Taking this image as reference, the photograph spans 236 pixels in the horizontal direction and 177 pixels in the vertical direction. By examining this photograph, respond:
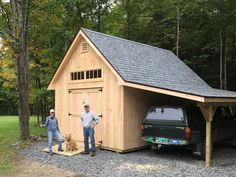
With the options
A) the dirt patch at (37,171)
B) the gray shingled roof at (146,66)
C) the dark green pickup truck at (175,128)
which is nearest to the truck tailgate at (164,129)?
the dark green pickup truck at (175,128)

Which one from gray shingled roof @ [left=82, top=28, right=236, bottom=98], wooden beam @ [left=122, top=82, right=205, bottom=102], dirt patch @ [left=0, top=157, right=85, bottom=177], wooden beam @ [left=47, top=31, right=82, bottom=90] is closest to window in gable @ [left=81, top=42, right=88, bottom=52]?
wooden beam @ [left=47, top=31, right=82, bottom=90]

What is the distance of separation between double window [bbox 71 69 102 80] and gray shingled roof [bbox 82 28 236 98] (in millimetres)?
1000

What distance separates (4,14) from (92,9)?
7.80 meters

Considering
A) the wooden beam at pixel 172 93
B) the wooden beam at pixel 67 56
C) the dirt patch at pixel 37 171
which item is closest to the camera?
the dirt patch at pixel 37 171

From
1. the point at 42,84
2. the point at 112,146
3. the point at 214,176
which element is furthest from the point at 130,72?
the point at 42,84

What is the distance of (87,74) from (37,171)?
5.58 m

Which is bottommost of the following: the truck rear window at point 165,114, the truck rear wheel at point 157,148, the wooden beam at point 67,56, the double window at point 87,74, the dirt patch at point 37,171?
the dirt patch at point 37,171

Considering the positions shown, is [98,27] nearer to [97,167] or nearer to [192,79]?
[192,79]

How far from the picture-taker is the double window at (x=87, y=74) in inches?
551

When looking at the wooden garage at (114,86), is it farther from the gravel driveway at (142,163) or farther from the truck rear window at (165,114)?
the gravel driveway at (142,163)

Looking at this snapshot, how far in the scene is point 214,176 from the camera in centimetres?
920

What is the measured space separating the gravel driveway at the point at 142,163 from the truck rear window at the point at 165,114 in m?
1.50

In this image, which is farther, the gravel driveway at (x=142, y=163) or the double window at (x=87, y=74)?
the double window at (x=87, y=74)

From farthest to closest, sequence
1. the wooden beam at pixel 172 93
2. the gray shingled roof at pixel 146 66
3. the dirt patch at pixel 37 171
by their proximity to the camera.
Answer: the gray shingled roof at pixel 146 66, the wooden beam at pixel 172 93, the dirt patch at pixel 37 171
